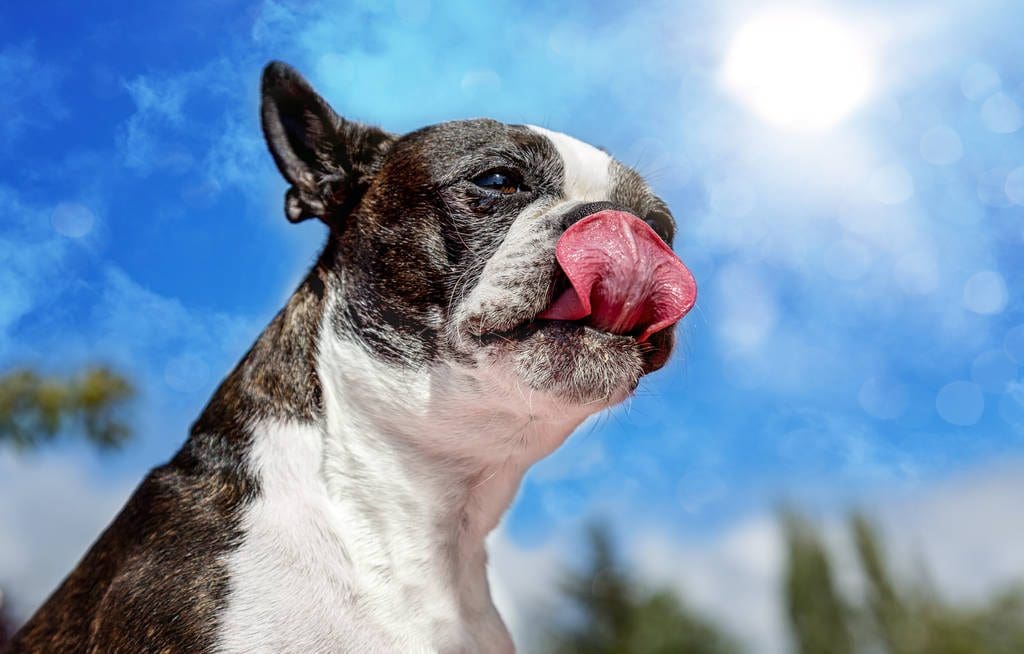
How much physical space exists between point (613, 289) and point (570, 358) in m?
0.24

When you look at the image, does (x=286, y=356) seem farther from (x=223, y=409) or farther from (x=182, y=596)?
(x=182, y=596)

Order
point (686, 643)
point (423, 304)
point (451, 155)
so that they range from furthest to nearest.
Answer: point (686, 643) < point (451, 155) < point (423, 304)

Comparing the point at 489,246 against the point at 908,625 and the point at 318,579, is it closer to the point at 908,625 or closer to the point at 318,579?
the point at 318,579

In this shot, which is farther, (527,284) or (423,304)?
(423,304)

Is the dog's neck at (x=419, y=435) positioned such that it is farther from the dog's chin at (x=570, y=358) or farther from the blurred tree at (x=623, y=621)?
the blurred tree at (x=623, y=621)

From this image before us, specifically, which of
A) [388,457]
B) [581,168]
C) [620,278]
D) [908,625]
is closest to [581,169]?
[581,168]

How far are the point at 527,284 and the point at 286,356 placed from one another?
0.83 metres

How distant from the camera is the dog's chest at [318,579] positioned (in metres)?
2.39

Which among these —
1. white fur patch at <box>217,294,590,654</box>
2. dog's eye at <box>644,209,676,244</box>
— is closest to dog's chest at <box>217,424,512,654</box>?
white fur patch at <box>217,294,590,654</box>

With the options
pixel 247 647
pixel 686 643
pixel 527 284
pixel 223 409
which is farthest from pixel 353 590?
pixel 686 643

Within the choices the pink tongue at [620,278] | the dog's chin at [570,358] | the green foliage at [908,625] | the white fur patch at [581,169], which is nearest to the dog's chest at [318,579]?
the dog's chin at [570,358]

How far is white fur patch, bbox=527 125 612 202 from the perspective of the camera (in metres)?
2.94

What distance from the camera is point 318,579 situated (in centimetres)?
246

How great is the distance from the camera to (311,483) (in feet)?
8.43
